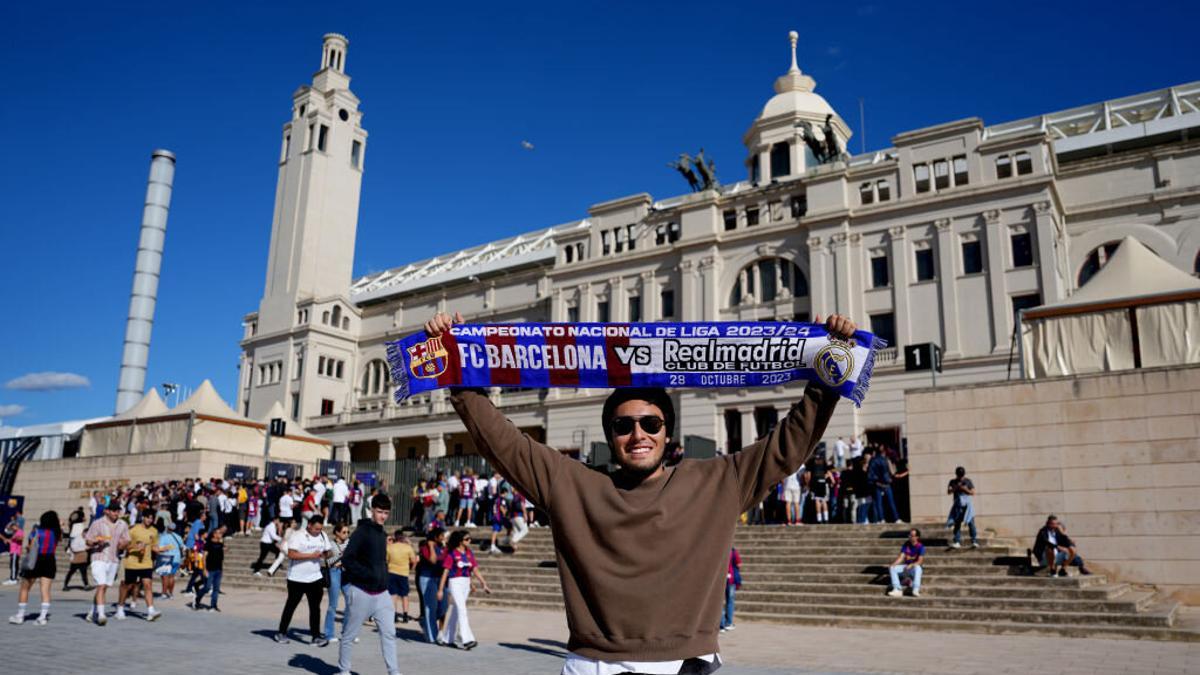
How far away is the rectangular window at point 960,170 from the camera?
120 feet

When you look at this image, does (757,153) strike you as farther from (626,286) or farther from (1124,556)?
(1124,556)

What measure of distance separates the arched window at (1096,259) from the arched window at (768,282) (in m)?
11.7

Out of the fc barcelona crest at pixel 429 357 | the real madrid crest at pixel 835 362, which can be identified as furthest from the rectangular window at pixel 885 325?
the fc barcelona crest at pixel 429 357

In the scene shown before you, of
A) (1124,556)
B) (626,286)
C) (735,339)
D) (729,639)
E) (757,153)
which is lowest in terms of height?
(729,639)

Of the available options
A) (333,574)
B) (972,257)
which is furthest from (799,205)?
(333,574)

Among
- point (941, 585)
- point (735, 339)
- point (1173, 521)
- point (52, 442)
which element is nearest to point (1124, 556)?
point (1173, 521)

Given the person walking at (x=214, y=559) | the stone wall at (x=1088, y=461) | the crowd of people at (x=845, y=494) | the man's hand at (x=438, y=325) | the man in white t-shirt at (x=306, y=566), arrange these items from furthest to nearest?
1. the crowd of people at (x=845, y=494)
2. the stone wall at (x=1088, y=461)
3. the person walking at (x=214, y=559)
4. the man in white t-shirt at (x=306, y=566)
5. the man's hand at (x=438, y=325)

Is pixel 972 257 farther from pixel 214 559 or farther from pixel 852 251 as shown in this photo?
pixel 214 559

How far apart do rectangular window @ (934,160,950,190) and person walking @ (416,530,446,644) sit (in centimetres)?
3151

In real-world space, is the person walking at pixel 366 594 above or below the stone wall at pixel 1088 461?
below

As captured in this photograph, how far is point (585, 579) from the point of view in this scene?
9.21 feet

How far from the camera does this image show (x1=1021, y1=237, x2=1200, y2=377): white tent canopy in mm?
16953

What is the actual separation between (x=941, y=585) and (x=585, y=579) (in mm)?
13862

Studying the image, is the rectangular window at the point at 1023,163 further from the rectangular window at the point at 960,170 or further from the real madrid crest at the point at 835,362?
the real madrid crest at the point at 835,362
